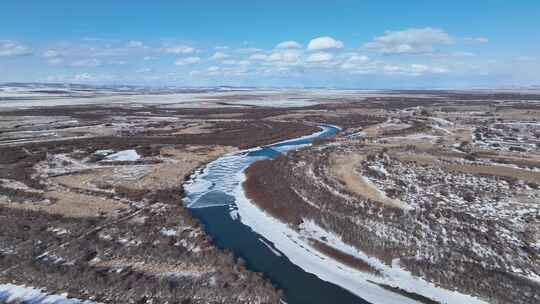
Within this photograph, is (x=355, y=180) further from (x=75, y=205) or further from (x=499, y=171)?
(x=75, y=205)

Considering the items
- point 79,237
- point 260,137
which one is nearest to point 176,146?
point 260,137

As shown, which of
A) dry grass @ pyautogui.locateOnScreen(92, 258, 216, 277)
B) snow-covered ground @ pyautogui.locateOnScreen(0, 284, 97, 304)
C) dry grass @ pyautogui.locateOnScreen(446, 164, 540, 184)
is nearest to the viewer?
snow-covered ground @ pyautogui.locateOnScreen(0, 284, 97, 304)

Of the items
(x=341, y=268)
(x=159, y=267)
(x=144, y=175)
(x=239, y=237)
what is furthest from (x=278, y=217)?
(x=144, y=175)

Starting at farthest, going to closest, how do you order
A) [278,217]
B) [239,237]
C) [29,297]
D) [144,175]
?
1. [144,175]
2. [278,217]
3. [239,237]
4. [29,297]

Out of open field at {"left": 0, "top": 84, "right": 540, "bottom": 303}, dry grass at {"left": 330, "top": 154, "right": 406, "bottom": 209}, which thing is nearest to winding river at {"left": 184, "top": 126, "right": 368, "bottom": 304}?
open field at {"left": 0, "top": 84, "right": 540, "bottom": 303}

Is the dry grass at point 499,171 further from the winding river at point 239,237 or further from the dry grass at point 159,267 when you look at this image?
the dry grass at point 159,267

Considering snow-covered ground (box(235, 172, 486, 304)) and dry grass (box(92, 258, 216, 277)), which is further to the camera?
dry grass (box(92, 258, 216, 277))

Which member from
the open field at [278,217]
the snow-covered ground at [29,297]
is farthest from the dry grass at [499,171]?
the snow-covered ground at [29,297]

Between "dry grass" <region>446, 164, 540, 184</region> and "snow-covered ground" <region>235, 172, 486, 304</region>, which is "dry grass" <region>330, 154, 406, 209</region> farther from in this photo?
"dry grass" <region>446, 164, 540, 184</region>
